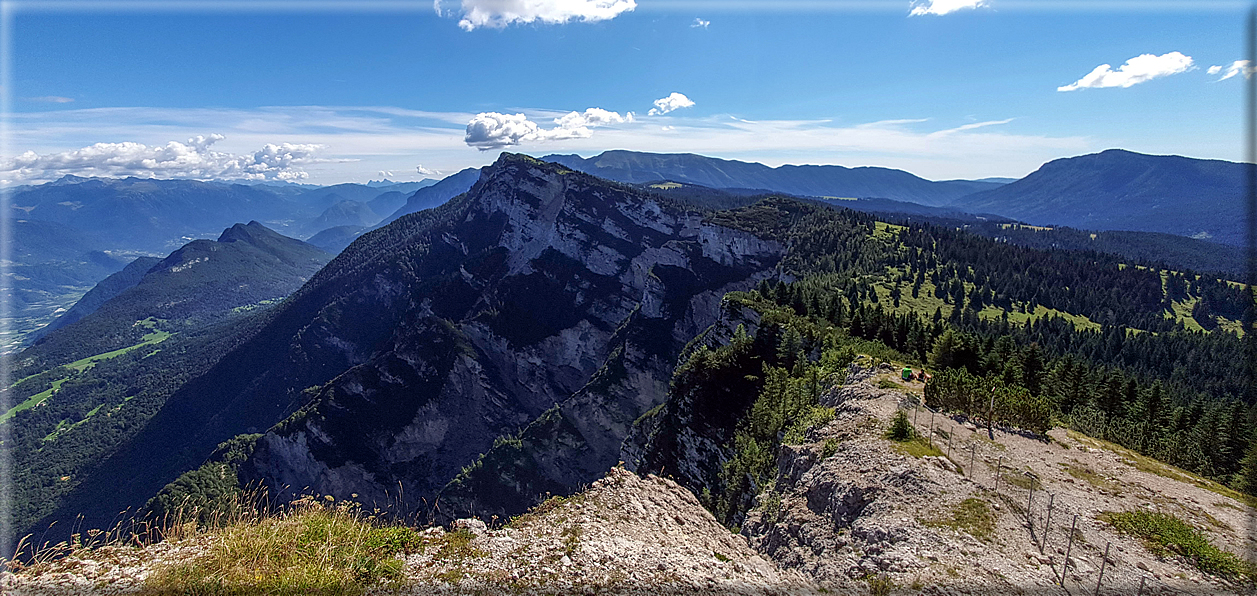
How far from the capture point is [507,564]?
32.3 ft

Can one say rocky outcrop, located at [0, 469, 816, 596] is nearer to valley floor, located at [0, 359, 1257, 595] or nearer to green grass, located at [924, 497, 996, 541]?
valley floor, located at [0, 359, 1257, 595]

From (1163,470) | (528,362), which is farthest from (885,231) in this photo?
(1163,470)

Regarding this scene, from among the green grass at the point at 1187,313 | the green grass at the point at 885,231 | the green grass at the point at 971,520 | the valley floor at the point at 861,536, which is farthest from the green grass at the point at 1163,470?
the green grass at the point at 1187,313

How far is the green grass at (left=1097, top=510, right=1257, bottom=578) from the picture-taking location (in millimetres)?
11670

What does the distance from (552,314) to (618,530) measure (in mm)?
134169

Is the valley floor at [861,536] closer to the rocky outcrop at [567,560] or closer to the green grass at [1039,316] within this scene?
the rocky outcrop at [567,560]

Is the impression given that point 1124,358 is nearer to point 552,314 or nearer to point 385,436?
point 552,314

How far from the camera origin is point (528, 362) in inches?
5335

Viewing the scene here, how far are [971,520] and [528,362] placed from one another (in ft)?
419

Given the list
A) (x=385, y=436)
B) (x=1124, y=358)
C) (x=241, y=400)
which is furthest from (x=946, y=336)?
(x=241, y=400)

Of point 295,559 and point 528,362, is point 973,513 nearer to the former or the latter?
point 295,559

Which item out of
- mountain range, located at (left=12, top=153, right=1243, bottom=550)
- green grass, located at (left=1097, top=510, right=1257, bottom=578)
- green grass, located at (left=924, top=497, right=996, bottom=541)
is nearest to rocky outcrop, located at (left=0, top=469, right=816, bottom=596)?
green grass, located at (left=924, top=497, right=996, bottom=541)

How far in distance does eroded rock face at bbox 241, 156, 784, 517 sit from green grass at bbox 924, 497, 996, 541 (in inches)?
3384

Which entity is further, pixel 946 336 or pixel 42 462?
pixel 42 462
